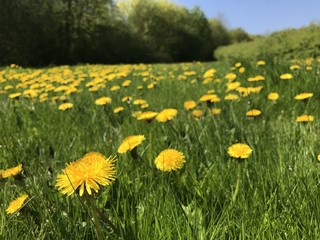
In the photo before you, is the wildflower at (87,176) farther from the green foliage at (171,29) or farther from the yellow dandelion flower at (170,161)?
the green foliage at (171,29)

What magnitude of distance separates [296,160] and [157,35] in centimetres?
4073

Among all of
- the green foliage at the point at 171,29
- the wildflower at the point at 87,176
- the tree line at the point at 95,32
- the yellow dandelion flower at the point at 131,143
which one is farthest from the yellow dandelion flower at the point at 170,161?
the green foliage at the point at 171,29

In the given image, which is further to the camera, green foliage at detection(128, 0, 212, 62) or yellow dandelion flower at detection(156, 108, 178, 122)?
green foliage at detection(128, 0, 212, 62)

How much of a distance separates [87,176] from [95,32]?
93.5 ft

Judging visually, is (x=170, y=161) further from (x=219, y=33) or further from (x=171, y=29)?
(x=219, y=33)

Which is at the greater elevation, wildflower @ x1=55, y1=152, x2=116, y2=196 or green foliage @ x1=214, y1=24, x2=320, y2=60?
wildflower @ x1=55, y1=152, x2=116, y2=196

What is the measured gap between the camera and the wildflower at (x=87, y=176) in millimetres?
829

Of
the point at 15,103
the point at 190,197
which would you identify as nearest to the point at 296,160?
the point at 190,197

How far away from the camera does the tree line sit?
21703 millimetres

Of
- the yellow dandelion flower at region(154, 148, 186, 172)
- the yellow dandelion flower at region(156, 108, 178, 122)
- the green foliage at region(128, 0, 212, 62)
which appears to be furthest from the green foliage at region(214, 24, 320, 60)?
the green foliage at region(128, 0, 212, 62)

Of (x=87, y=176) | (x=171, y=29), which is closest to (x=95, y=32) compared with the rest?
(x=171, y=29)

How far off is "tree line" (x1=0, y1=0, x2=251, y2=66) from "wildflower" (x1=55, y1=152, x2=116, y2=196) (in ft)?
70.8

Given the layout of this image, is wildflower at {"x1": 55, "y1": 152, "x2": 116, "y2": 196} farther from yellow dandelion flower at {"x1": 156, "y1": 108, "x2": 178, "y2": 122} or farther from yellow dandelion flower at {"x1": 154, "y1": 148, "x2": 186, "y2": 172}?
yellow dandelion flower at {"x1": 156, "y1": 108, "x2": 178, "y2": 122}

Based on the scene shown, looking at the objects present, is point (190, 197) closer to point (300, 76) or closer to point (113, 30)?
point (300, 76)
